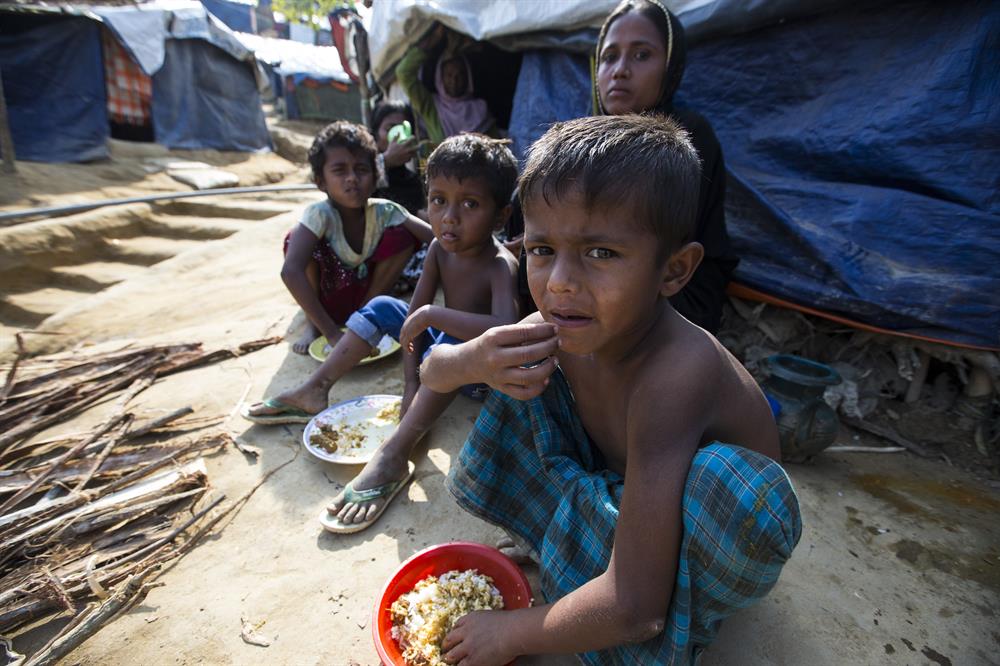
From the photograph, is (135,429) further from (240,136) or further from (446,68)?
(240,136)

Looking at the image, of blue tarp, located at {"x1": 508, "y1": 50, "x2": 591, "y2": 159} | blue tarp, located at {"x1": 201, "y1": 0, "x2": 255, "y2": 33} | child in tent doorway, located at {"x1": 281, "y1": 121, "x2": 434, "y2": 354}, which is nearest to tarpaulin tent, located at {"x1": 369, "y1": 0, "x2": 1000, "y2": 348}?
blue tarp, located at {"x1": 508, "y1": 50, "x2": 591, "y2": 159}

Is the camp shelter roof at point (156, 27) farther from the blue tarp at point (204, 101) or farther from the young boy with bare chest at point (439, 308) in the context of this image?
the young boy with bare chest at point (439, 308)

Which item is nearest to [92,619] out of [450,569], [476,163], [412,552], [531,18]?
[412,552]

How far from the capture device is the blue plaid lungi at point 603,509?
39.3 inches

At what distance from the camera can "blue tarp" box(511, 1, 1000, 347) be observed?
209cm

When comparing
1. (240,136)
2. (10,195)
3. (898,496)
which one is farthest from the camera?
(240,136)

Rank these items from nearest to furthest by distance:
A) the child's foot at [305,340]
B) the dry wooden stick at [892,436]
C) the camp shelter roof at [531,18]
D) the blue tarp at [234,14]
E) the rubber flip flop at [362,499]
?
the rubber flip flop at [362,499] < the dry wooden stick at [892,436] < the camp shelter roof at [531,18] < the child's foot at [305,340] < the blue tarp at [234,14]

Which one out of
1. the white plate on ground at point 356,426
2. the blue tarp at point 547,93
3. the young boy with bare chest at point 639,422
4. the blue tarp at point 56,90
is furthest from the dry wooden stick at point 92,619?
the blue tarp at point 56,90

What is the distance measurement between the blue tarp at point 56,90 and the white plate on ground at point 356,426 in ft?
29.7

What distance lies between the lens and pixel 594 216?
3.50 feet

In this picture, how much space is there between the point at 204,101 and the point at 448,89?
9010 millimetres

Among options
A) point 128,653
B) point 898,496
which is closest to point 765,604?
point 898,496

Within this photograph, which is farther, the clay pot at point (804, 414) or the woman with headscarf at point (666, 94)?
the woman with headscarf at point (666, 94)

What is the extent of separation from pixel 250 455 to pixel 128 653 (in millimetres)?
909
